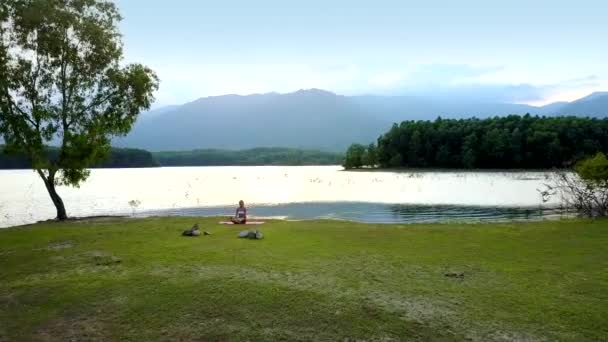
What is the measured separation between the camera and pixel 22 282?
41.3 ft

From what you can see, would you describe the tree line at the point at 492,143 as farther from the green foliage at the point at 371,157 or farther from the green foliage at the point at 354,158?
the green foliage at the point at 354,158

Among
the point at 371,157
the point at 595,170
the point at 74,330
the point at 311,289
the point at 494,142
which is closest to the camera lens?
the point at 74,330

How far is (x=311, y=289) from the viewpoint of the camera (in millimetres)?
10773

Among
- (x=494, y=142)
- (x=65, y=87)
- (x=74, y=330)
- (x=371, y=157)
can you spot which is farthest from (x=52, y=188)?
(x=371, y=157)

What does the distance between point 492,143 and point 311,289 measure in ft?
342

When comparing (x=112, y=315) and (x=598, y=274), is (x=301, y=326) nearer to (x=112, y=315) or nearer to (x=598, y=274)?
(x=112, y=315)

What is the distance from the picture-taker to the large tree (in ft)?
88.5

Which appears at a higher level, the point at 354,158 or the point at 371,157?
the point at 371,157

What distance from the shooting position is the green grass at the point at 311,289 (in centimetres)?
879

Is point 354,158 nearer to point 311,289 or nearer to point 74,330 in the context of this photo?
point 311,289

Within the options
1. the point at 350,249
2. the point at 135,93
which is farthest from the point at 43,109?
the point at 350,249

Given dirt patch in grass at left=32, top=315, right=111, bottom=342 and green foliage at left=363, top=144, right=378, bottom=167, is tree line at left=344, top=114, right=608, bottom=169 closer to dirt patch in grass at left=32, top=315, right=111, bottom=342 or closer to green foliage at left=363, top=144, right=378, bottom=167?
green foliage at left=363, top=144, right=378, bottom=167

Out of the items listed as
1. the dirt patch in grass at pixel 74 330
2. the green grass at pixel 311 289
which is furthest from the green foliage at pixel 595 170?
the dirt patch in grass at pixel 74 330

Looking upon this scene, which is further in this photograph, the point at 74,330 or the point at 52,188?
the point at 52,188
